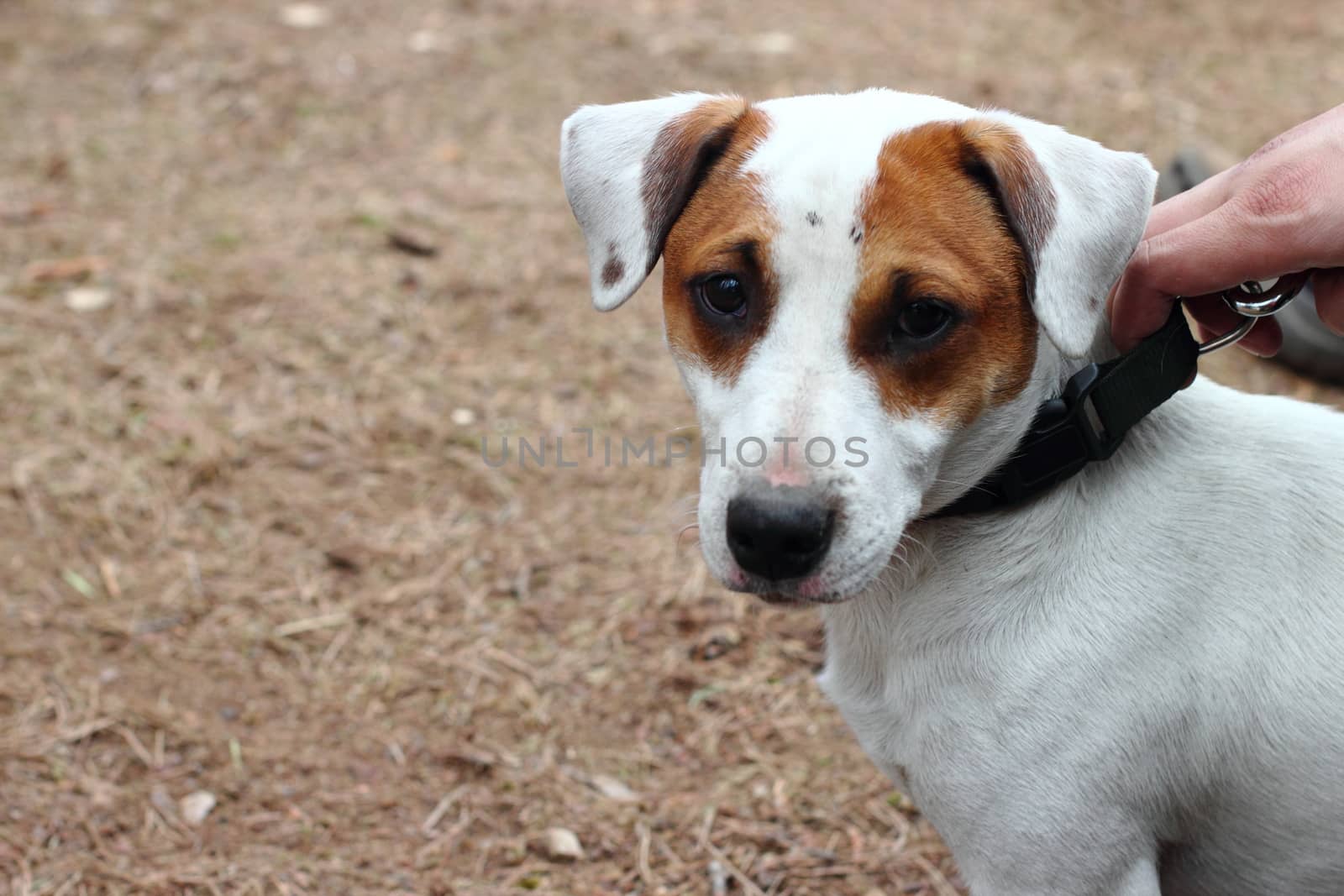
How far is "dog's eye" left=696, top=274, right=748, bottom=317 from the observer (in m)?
2.32

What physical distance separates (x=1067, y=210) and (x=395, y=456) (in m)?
3.09

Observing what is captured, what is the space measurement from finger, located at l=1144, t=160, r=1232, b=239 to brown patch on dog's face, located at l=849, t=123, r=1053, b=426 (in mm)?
482

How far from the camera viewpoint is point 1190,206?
8.75ft

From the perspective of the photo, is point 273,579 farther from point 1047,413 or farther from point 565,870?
point 1047,413

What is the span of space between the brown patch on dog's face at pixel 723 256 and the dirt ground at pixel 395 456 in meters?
1.57

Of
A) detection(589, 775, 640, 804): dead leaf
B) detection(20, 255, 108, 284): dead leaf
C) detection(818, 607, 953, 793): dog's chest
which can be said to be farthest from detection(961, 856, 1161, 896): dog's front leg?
detection(20, 255, 108, 284): dead leaf

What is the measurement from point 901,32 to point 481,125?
2.71m

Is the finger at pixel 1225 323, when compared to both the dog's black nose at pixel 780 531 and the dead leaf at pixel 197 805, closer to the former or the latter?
the dog's black nose at pixel 780 531

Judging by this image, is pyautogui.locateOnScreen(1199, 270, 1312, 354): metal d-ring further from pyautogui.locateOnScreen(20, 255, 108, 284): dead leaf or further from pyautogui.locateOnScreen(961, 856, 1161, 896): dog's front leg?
pyautogui.locateOnScreen(20, 255, 108, 284): dead leaf

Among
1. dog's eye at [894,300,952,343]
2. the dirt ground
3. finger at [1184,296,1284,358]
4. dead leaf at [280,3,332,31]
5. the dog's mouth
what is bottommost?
the dirt ground

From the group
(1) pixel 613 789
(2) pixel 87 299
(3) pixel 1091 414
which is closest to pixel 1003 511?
(3) pixel 1091 414

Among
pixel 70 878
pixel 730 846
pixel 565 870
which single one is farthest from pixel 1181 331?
pixel 70 878

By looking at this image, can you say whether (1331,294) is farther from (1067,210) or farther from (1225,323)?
(1067,210)

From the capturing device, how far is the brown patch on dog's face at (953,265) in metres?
2.21
